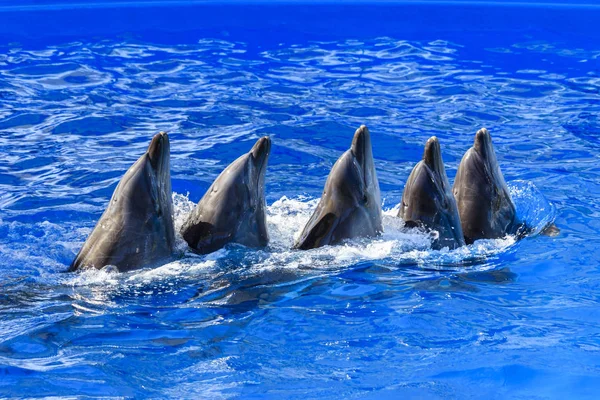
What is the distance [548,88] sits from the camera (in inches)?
503

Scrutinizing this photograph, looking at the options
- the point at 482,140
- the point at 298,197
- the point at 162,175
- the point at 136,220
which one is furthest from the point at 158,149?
the point at 298,197

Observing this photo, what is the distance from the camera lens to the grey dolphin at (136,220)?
19.0ft

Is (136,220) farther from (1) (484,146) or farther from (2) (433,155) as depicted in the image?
(1) (484,146)

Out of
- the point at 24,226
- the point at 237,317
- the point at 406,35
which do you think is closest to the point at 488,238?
the point at 237,317

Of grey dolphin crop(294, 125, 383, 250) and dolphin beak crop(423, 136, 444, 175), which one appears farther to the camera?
dolphin beak crop(423, 136, 444, 175)

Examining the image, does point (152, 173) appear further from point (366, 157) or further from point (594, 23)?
→ point (594, 23)

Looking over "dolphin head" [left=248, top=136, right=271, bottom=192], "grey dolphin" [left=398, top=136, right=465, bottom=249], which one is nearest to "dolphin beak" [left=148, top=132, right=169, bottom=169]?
"dolphin head" [left=248, top=136, right=271, bottom=192]

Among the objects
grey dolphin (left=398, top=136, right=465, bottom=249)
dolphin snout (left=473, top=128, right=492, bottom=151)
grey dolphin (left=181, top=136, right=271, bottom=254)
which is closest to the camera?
grey dolphin (left=181, top=136, right=271, bottom=254)

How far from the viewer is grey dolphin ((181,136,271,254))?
6.14 m

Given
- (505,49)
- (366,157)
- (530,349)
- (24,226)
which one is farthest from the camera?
(505,49)

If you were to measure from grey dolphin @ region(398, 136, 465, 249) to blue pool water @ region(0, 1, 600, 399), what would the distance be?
13cm

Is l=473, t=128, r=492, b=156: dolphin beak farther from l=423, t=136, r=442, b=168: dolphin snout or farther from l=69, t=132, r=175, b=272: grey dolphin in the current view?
l=69, t=132, r=175, b=272: grey dolphin

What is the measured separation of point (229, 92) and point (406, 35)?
5.77m

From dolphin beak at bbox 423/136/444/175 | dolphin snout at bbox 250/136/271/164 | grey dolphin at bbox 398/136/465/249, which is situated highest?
dolphin snout at bbox 250/136/271/164
